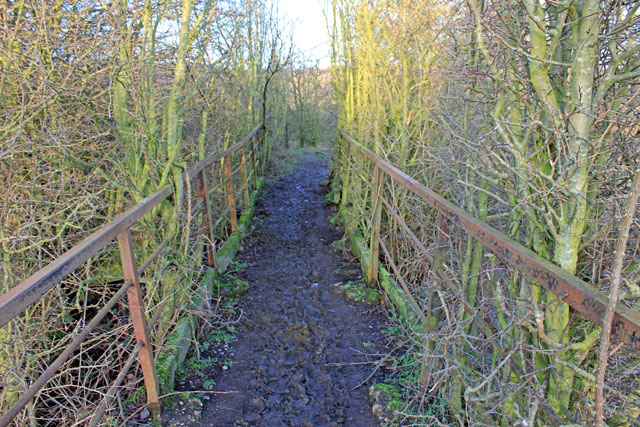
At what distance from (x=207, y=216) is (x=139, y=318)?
73.4 inches

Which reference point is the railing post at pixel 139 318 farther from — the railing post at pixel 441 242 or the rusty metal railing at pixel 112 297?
the railing post at pixel 441 242

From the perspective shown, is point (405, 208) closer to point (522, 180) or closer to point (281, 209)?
point (522, 180)

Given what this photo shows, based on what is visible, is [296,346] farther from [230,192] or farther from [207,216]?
[230,192]

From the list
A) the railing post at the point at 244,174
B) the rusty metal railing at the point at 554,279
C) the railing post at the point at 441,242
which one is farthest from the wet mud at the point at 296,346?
the rusty metal railing at the point at 554,279

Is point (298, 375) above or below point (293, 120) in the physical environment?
below

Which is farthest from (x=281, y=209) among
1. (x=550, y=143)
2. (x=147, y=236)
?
(x=550, y=143)

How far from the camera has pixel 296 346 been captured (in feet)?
10.3

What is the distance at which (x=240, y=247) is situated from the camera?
5176 millimetres

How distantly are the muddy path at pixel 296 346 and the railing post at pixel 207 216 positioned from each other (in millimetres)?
487

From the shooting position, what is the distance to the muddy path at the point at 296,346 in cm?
246

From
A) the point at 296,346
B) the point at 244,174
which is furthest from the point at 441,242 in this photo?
the point at 244,174

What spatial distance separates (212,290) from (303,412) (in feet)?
5.28

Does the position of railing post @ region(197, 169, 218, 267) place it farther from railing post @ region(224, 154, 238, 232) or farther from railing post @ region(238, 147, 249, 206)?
railing post @ region(238, 147, 249, 206)

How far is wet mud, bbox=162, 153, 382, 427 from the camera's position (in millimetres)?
2465
